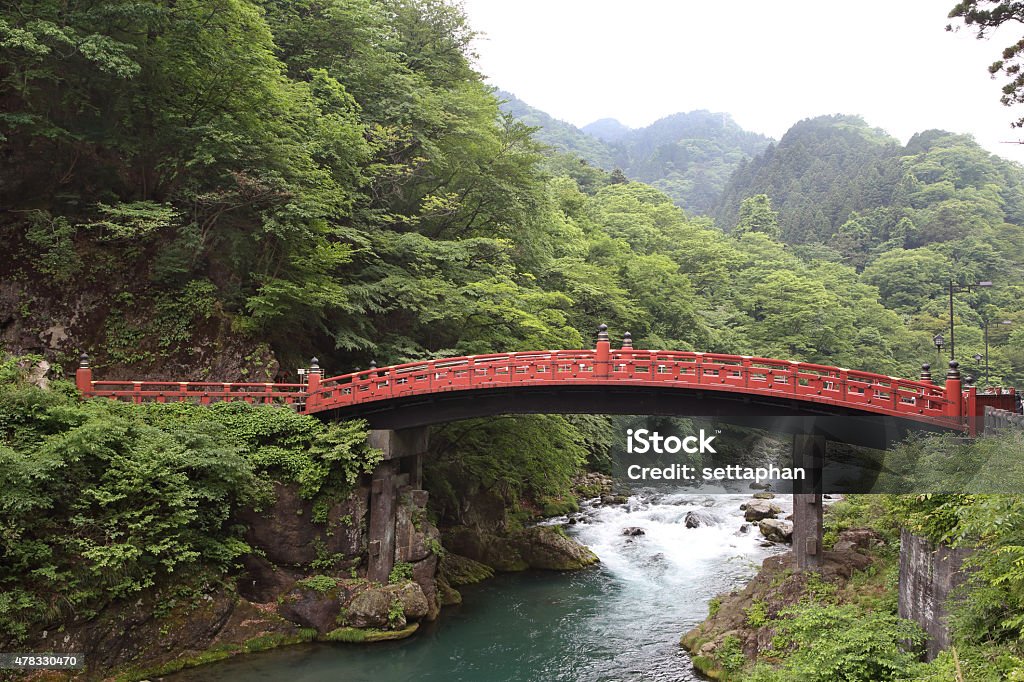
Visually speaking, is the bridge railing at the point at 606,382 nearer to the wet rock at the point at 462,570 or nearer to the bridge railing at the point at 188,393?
the bridge railing at the point at 188,393

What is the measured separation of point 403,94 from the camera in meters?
31.3

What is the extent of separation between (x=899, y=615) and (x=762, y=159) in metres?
120

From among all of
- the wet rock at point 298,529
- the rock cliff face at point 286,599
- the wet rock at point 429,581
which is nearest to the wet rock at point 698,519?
the rock cliff face at point 286,599

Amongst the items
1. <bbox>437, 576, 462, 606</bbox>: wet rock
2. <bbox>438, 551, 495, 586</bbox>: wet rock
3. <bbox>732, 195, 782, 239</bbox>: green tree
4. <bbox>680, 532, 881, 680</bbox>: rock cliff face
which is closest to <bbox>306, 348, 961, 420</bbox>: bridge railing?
<bbox>680, 532, 881, 680</bbox>: rock cliff face

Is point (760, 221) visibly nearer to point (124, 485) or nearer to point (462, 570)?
point (462, 570)

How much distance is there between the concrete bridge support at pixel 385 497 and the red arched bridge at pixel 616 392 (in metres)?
0.65

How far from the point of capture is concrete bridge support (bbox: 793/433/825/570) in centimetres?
1891

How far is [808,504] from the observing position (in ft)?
63.0

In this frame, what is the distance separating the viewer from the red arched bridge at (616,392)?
56.9 feet

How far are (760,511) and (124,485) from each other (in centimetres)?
2506

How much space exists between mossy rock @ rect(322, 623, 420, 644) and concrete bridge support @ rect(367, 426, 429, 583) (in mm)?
1522

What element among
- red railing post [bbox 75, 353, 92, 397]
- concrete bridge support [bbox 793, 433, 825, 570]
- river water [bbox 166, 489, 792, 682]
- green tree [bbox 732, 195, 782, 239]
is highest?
green tree [bbox 732, 195, 782, 239]

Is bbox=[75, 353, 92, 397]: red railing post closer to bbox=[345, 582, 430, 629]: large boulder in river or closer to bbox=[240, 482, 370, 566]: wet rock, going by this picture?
bbox=[240, 482, 370, 566]: wet rock

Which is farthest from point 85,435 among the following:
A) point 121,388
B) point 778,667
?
point 778,667
